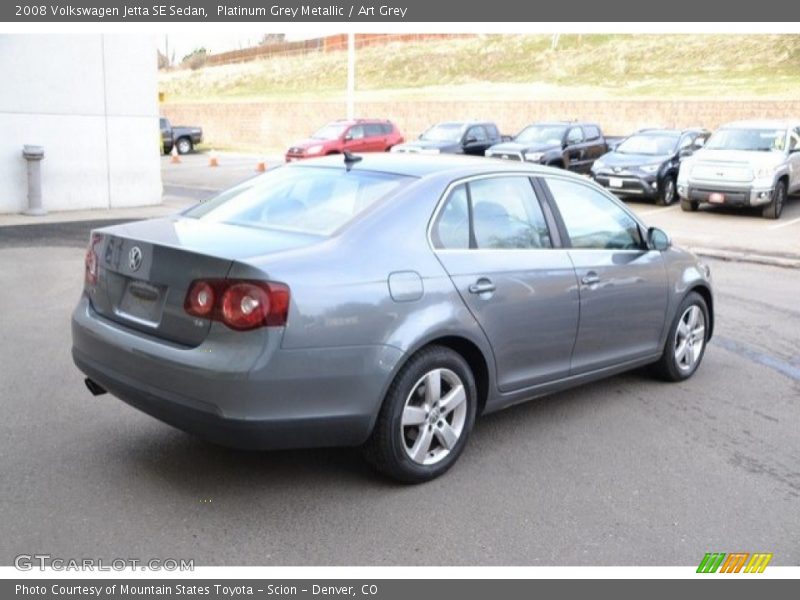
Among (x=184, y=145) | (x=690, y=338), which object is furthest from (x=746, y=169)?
(x=184, y=145)

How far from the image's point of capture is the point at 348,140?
92.5 ft

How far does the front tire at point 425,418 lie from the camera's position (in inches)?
160

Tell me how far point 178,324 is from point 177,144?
116 ft

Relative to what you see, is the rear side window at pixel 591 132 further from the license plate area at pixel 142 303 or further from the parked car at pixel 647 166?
the license plate area at pixel 142 303

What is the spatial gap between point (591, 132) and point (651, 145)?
4.44m

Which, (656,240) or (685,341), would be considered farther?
(685,341)

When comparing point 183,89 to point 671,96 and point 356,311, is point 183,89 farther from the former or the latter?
point 356,311

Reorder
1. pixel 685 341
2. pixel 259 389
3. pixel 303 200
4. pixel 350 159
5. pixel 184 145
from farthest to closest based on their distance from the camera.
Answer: pixel 184 145 → pixel 685 341 → pixel 350 159 → pixel 303 200 → pixel 259 389

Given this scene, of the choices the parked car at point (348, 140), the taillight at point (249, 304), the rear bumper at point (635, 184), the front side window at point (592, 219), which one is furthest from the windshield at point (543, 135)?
the taillight at point (249, 304)

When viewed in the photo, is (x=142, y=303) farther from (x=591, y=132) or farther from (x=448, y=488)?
(x=591, y=132)

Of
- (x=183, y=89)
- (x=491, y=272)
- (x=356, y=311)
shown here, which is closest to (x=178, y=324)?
(x=356, y=311)

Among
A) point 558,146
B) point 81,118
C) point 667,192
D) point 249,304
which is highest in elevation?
point 81,118

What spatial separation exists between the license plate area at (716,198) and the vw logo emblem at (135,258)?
47.8 feet

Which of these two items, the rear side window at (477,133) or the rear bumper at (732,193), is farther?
the rear side window at (477,133)
